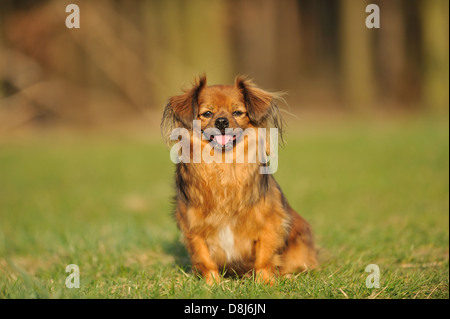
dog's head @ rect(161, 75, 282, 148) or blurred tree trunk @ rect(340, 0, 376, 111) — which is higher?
blurred tree trunk @ rect(340, 0, 376, 111)

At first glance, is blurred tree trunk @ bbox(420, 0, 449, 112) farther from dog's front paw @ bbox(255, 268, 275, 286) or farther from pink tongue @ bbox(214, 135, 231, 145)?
pink tongue @ bbox(214, 135, 231, 145)

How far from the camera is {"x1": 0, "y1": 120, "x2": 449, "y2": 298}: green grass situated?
376 cm

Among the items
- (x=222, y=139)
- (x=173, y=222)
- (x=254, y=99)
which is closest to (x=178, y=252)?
(x=173, y=222)

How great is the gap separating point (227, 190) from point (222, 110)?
56cm

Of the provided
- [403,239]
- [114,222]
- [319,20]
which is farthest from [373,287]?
[319,20]

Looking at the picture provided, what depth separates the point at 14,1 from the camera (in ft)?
65.6

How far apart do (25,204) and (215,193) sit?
19.2 feet

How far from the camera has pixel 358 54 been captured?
17.8 m

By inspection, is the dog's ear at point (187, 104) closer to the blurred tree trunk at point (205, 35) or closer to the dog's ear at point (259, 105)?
the dog's ear at point (259, 105)

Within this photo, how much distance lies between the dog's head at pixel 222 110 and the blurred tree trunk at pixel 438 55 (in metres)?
13.8

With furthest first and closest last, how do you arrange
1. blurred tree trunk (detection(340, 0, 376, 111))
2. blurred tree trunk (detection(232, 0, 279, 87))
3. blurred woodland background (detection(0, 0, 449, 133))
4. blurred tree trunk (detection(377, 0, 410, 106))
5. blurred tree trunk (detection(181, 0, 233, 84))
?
blurred tree trunk (detection(232, 0, 279, 87)) < blurred tree trunk (detection(377, 0, 410, 106)) < blurred tree trunk (detection(340, 0, 376, 111)) < blurred woodland background (detection(0, 0, 449, 133)) < blurred tree trunk (detection(181, 0, 233, 84))

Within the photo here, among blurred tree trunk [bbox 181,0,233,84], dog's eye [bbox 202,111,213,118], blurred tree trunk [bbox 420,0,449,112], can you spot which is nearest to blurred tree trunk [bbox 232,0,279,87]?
blurred tree trunk [bbox 181,0,233,84]

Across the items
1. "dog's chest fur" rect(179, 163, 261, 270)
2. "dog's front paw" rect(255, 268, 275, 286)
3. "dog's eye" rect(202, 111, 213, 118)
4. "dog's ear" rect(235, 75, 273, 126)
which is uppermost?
"dog's ear" rect(235, 75, 273, 126)

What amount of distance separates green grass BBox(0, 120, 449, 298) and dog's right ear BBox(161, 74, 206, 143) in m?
1.09
